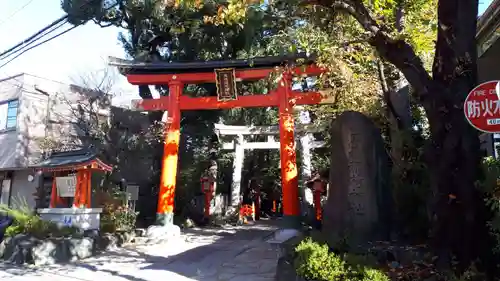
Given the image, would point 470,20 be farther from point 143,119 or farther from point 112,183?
point 143,119

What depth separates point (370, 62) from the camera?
38.8ft

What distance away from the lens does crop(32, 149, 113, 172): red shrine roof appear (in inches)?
471

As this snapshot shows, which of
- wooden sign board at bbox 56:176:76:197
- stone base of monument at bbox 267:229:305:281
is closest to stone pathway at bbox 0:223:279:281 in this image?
stone base of monument at bbox 267:229:305:281

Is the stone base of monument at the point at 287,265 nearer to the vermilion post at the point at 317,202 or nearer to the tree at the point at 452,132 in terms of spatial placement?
the tree at the point at 452,132

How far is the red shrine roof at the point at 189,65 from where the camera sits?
1327cm

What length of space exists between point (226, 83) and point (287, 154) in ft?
10.8

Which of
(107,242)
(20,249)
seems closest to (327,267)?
(107,242)

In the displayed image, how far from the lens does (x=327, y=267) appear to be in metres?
5.97

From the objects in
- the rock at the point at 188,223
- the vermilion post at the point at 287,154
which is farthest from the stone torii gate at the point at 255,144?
the rock at the point at 188,223

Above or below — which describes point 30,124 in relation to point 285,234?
above

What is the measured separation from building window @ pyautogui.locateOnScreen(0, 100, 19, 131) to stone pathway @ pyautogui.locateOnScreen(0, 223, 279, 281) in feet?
32.8

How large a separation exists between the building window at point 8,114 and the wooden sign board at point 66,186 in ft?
22.4

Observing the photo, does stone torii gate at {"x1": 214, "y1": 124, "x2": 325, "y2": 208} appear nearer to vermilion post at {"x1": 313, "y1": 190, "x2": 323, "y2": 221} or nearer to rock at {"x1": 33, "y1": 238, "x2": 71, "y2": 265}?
vermilion post at {"x1": 313, "y1": 190, "x2": 323, "y2": 221}

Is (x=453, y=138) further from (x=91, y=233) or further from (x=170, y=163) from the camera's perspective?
(x=91, y=233)
